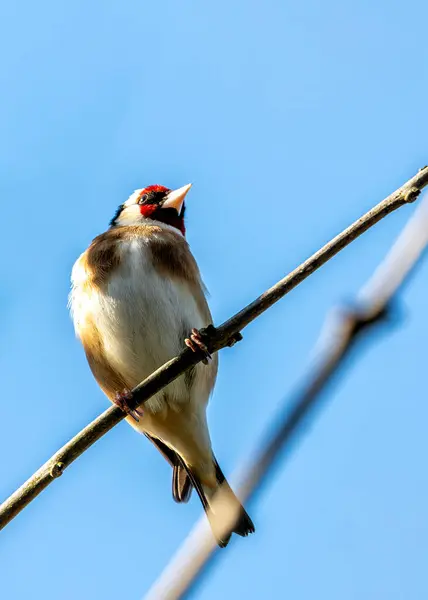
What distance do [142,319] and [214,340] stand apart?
1.74 metres

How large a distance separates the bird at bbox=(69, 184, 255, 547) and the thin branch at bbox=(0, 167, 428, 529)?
4.26 feet

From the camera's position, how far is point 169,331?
17.6ft

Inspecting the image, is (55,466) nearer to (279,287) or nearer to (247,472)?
(279,287)

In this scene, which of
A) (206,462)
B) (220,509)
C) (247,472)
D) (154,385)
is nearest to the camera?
(247,472)

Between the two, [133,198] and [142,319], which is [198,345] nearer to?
[142,319]

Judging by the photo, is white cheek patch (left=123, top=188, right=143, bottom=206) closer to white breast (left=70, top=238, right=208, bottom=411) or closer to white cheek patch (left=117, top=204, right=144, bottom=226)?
white cheek patch (left=117, top=204, right=144, bottom=226)

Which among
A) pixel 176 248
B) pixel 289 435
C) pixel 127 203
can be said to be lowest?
pixel 289 435

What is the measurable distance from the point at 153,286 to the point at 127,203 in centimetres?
240

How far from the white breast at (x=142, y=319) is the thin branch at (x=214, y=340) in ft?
4.17

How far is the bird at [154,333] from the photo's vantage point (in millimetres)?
5383

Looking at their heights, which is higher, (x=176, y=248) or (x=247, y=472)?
(x=176, y=248)

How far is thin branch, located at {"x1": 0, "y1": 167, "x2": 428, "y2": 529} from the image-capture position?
10.0ft

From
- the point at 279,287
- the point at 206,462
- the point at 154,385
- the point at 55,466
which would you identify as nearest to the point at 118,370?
the point at 206,462

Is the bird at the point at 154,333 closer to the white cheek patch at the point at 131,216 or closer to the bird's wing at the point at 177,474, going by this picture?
the bird's wing at the point at 177,474
